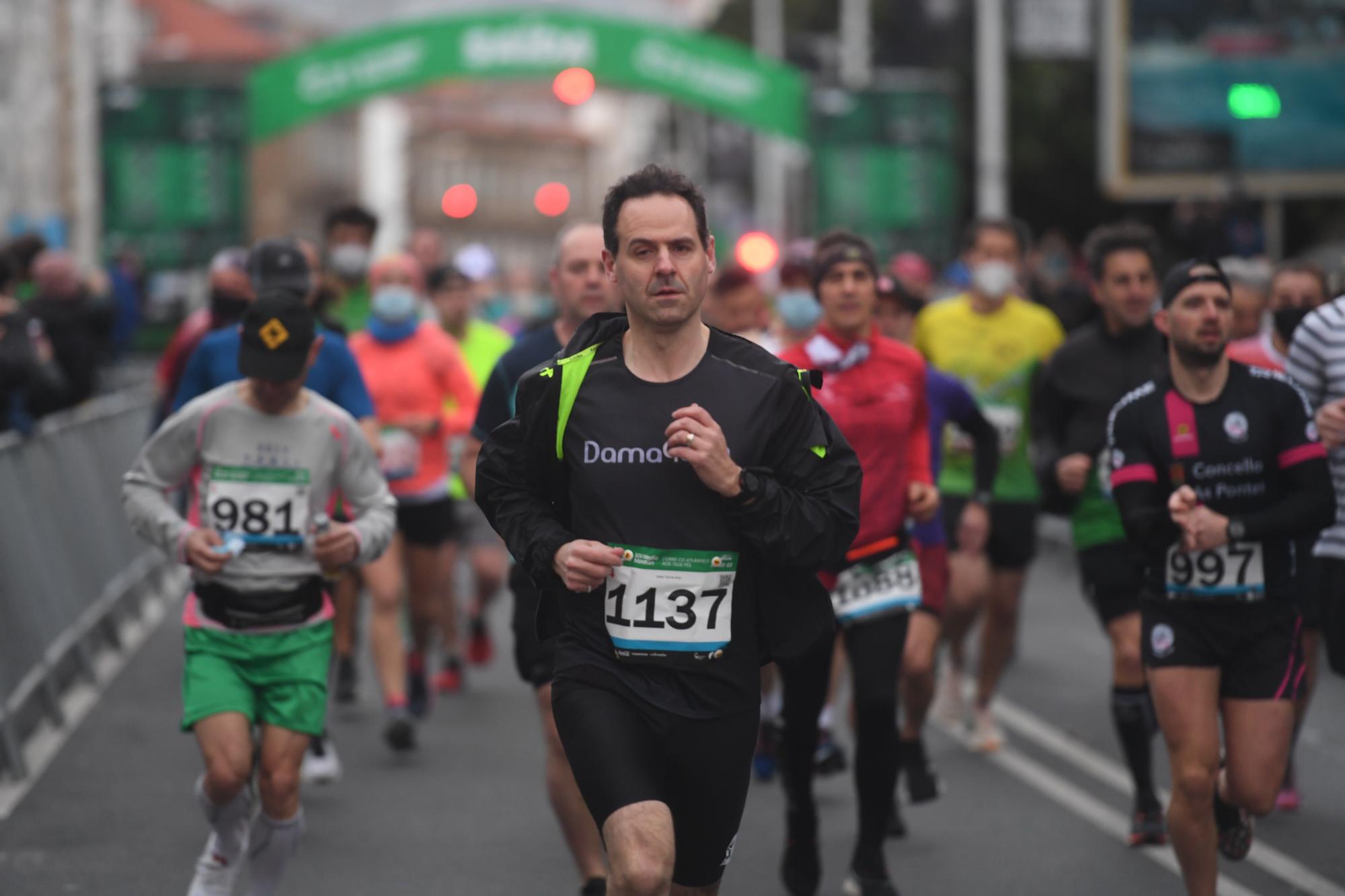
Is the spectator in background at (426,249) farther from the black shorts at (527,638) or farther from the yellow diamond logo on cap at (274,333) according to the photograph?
the yellow diamond logo on cap at (274,333)

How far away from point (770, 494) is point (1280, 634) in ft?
7.47

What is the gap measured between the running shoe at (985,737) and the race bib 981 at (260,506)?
4401 mm

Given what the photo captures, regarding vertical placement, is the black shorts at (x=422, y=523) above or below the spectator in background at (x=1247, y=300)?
below

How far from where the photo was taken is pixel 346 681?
38.4ft

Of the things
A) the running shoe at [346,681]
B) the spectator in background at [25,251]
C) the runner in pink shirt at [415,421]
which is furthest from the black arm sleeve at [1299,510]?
the spectator in background at [25,251]

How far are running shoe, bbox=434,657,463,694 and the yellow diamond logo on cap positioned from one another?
564 cm

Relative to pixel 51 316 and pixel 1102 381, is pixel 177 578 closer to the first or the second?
pixel 51 316

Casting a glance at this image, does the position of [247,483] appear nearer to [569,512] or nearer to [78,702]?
[569,512]

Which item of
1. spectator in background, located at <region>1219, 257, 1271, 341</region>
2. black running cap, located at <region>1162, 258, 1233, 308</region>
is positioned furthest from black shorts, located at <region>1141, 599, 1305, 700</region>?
spectator in background, located at <region>1219, 257, 1271, 341</region>

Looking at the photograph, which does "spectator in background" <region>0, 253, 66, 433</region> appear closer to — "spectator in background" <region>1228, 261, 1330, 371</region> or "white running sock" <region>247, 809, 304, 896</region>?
"white running sock" <region>247, 809, 304, 896</region>

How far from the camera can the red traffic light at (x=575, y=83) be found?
27.0 m

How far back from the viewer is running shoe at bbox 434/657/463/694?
1230 cm

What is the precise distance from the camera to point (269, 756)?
673 centimetres

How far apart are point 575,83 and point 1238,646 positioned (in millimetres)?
21012
